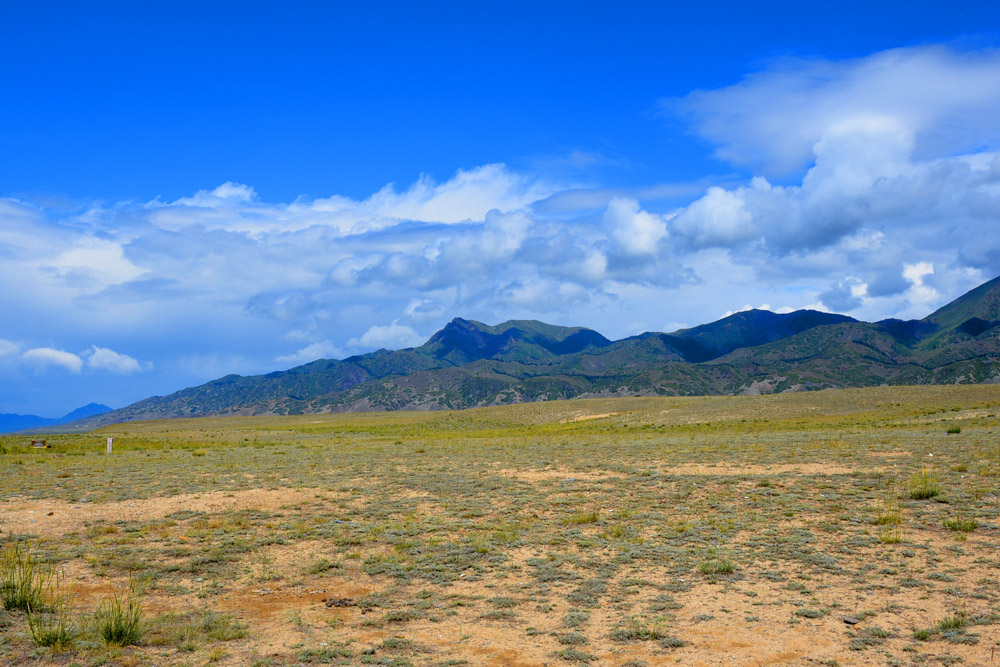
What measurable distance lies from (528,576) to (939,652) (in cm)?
689

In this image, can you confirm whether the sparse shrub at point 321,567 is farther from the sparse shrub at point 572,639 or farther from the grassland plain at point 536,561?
the sparse shrub at point 572,639

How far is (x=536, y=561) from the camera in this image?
13797 millimetres

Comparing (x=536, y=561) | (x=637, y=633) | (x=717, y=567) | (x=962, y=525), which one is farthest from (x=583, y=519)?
(x=962, y=525)

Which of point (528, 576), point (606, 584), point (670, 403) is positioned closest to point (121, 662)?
point (528, 576)

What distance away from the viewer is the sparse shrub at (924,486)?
1850cm

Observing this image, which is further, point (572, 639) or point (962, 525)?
point (962, 525)

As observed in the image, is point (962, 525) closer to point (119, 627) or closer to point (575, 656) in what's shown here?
point (575, 656)

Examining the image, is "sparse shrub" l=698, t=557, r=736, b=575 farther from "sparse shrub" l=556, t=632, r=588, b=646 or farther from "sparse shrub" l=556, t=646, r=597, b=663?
"sparse shrub" l=556, t=646, r=597, b=663

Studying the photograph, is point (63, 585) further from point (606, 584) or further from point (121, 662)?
point (606, 584)

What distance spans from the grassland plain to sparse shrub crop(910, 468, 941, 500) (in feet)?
0.28

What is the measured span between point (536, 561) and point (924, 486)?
13.0 metres

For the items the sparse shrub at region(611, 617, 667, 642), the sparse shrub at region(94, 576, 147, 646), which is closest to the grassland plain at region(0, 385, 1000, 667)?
the sparse shrub at region(611, 617, 667, 642)

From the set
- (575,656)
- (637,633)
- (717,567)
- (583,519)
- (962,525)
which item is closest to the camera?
(575,656)

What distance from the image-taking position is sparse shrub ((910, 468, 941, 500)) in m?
18.5
